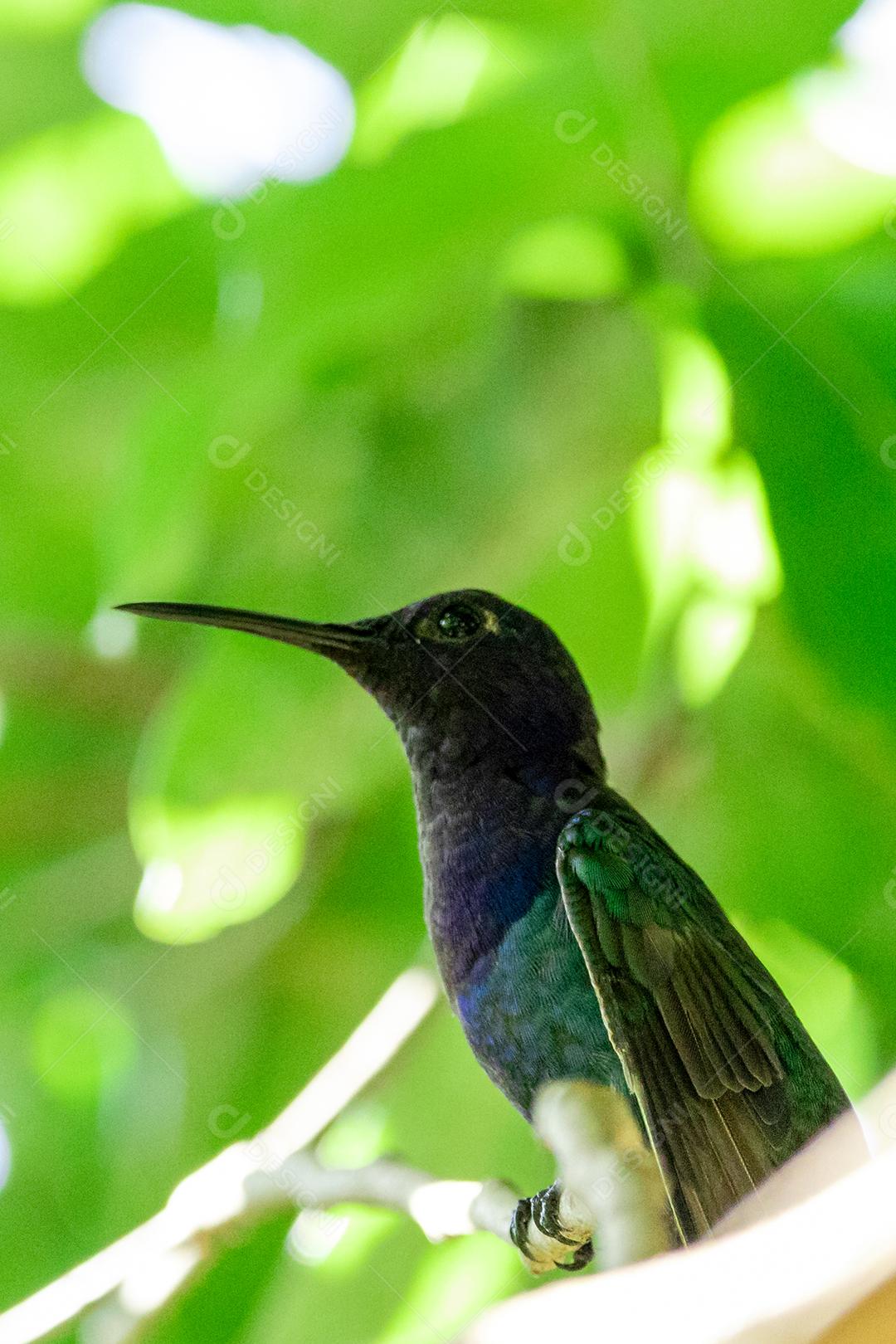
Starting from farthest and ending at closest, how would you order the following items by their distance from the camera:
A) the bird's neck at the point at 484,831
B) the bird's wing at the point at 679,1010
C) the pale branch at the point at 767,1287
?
the bird's neck at the point at 484,831 < the bird's wing at the point at 679,1010 < the pale branch at the point at 767,1287

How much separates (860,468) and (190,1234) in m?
0.70

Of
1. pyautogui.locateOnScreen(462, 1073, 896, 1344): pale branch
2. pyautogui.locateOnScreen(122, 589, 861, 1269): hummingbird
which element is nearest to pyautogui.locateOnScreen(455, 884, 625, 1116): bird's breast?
pyautogui.locateOnScreen(122, 589, 861, 1269): hummingbird

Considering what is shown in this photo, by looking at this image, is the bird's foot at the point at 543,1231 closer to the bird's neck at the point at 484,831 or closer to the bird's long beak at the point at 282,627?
the bird's neck at the point at 484,831

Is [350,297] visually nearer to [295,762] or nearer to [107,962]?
[295,762]

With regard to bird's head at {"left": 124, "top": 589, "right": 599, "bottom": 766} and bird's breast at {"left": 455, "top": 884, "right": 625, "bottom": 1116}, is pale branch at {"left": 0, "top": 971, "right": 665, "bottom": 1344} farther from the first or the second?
bird's head at {"left": 124, "top": 589, "right": 599, "bottom": 766}

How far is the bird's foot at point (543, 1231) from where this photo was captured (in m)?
0.75

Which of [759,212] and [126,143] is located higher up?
[126,143]

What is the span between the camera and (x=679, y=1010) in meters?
0.79

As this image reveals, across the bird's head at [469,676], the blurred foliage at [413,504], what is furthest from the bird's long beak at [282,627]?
the blurred foliage at [413,504]

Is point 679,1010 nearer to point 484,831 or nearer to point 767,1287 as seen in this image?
point 484,831

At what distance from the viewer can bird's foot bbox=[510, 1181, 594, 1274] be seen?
0.75 metres

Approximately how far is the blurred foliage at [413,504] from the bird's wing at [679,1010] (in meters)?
0.16

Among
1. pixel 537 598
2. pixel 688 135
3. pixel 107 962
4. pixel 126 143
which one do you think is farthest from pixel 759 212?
pixel 107 962

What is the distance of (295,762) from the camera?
956mm
